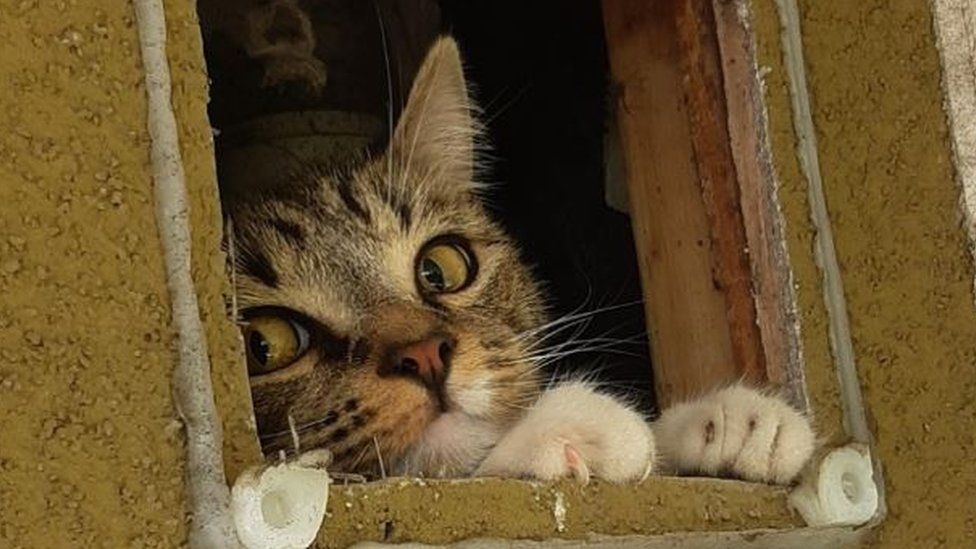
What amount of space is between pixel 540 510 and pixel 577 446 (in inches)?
3.4

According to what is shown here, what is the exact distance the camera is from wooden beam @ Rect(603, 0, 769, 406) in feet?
4.78

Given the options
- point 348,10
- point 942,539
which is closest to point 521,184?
point 348,10

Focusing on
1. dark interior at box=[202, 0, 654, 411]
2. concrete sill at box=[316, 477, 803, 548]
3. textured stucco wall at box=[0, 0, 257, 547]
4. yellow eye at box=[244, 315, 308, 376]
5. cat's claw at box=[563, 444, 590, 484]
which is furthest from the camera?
dark interior at box=[202, 0, 654, 411]

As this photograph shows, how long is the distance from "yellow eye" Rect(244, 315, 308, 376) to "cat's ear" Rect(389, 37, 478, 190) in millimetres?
319

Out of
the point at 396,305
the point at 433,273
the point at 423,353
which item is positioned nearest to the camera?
the point at 423,353

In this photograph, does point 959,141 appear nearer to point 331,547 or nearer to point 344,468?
point 344,468

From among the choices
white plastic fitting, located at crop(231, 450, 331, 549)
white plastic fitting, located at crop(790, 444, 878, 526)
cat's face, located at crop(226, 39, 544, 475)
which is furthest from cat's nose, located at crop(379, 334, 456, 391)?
white plastic fitting, located at crop(790, 444, 878, 526)

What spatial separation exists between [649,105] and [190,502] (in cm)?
86

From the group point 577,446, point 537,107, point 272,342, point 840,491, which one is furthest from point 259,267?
point 537,107

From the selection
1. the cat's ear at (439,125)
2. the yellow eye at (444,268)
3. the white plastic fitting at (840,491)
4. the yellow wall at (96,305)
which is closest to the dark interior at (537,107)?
the cat's ear at (439,125)

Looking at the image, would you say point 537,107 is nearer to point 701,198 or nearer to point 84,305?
point 701,198

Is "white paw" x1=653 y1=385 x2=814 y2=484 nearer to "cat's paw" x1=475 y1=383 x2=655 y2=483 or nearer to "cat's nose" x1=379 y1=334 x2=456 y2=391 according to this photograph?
"cat's paw" x1=475 y1=383 x2=655 y2=483

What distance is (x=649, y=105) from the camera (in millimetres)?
1612

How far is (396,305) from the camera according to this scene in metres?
1.29
